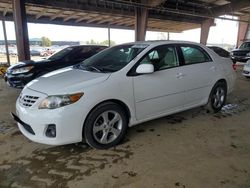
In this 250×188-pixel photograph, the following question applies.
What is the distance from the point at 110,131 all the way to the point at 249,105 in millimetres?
3617

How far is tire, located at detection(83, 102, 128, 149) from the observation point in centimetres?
264

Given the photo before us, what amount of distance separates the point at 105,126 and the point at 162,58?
4.61ft

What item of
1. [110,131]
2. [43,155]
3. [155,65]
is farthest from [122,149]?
[155,65]

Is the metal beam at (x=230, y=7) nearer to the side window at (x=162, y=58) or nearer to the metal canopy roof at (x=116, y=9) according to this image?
the metal canopy roof at (x=116, y=9)

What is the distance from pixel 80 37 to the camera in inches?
1521

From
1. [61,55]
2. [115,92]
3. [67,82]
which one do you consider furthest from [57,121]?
[61,55]

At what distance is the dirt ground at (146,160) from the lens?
7.22ft

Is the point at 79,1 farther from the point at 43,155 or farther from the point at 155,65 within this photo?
the point at 43,155

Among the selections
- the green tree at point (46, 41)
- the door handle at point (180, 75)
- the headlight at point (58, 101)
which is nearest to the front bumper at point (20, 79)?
the headlight at point (58, 101)

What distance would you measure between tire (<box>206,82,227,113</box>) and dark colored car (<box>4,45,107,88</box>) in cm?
422

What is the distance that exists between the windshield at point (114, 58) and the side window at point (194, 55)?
0.80 metres

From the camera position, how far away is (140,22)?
11.3 metres

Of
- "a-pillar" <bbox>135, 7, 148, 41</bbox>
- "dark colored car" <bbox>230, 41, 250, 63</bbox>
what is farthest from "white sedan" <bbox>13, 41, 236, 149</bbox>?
"dark colored car" <bbox>230, 41, 250, 63</bbox>

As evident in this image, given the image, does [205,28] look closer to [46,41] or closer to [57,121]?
[57,121]
